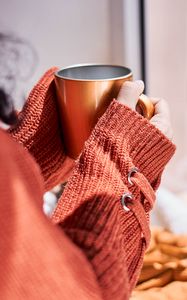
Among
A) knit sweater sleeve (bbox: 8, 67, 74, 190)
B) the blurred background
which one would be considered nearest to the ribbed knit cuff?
knit sweater sleeve (bbox: 8, 67, 74, 190)

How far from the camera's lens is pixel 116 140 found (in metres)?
0.43

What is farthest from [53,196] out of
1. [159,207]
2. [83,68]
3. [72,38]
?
[72,38]

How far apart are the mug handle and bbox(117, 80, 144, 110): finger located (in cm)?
2

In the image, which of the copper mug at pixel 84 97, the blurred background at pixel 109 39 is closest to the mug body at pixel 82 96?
the copper mug at pixel 84 97

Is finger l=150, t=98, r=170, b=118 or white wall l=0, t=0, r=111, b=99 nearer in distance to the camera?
finger l=150, t=98, r=170, b=118

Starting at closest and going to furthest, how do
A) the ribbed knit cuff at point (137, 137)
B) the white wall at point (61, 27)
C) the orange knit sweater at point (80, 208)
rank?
the orange knit sweater at point (80, 208)
the ribbed knit cuff at point (137, 137)
the white wall at point (61, 27)

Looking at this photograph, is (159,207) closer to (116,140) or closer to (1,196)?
(116,140)

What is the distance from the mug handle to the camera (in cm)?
49

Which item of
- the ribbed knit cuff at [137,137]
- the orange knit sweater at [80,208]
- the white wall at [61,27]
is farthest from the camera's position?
the white wall at [61,27]

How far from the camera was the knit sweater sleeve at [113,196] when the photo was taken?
354 millimetres

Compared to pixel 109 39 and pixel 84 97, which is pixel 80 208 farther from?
pixel 109 39

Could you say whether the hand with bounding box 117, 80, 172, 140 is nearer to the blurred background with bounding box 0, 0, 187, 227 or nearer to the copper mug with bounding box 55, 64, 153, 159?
the copper mug with bounding box 55, 64, 153, 159

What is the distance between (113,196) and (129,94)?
0.38 ft

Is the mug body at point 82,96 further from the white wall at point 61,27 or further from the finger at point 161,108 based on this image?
the white wall at point 61,27
